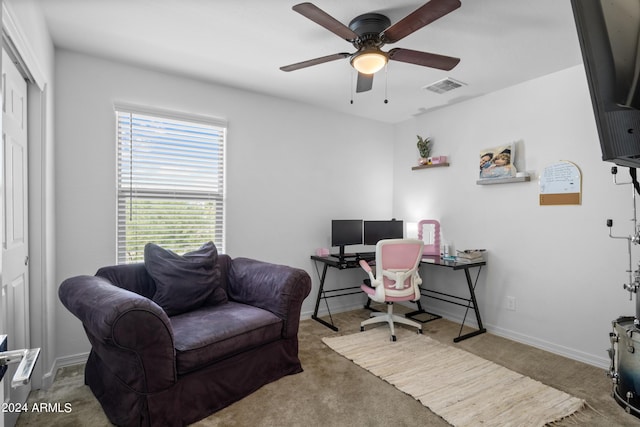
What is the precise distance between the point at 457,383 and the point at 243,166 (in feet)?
8.65

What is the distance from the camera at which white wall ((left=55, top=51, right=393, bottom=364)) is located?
261cm

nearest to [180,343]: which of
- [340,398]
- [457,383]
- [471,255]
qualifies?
[340,398]

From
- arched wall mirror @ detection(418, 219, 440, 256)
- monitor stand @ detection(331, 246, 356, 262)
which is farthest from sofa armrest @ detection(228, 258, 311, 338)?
arched wall mirror @ detection(418, 219, 440, 256)

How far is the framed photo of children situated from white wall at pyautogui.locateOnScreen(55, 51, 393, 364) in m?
1.33

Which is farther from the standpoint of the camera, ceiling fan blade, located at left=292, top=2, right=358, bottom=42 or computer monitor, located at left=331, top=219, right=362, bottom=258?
computer monitor, located at left=331, top=219, right=362, bottom=258

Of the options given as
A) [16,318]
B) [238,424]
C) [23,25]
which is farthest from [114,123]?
[238,424]

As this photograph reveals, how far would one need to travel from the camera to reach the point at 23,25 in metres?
1.72

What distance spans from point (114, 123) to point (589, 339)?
4.28 m

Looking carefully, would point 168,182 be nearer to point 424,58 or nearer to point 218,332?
point 218,332

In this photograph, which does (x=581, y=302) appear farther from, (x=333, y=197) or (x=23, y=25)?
(x=23, y=25)

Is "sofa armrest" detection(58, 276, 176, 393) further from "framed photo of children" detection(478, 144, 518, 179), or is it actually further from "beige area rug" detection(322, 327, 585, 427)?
"framed photo of children" detection(478, 144, 518, 179)

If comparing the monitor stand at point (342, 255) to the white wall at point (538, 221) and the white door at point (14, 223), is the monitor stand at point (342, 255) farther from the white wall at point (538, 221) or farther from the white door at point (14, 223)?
the white door at point (14, 223)

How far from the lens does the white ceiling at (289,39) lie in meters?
2.05

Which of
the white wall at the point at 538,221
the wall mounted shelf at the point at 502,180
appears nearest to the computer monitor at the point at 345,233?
the white wall at the point at 538,221
